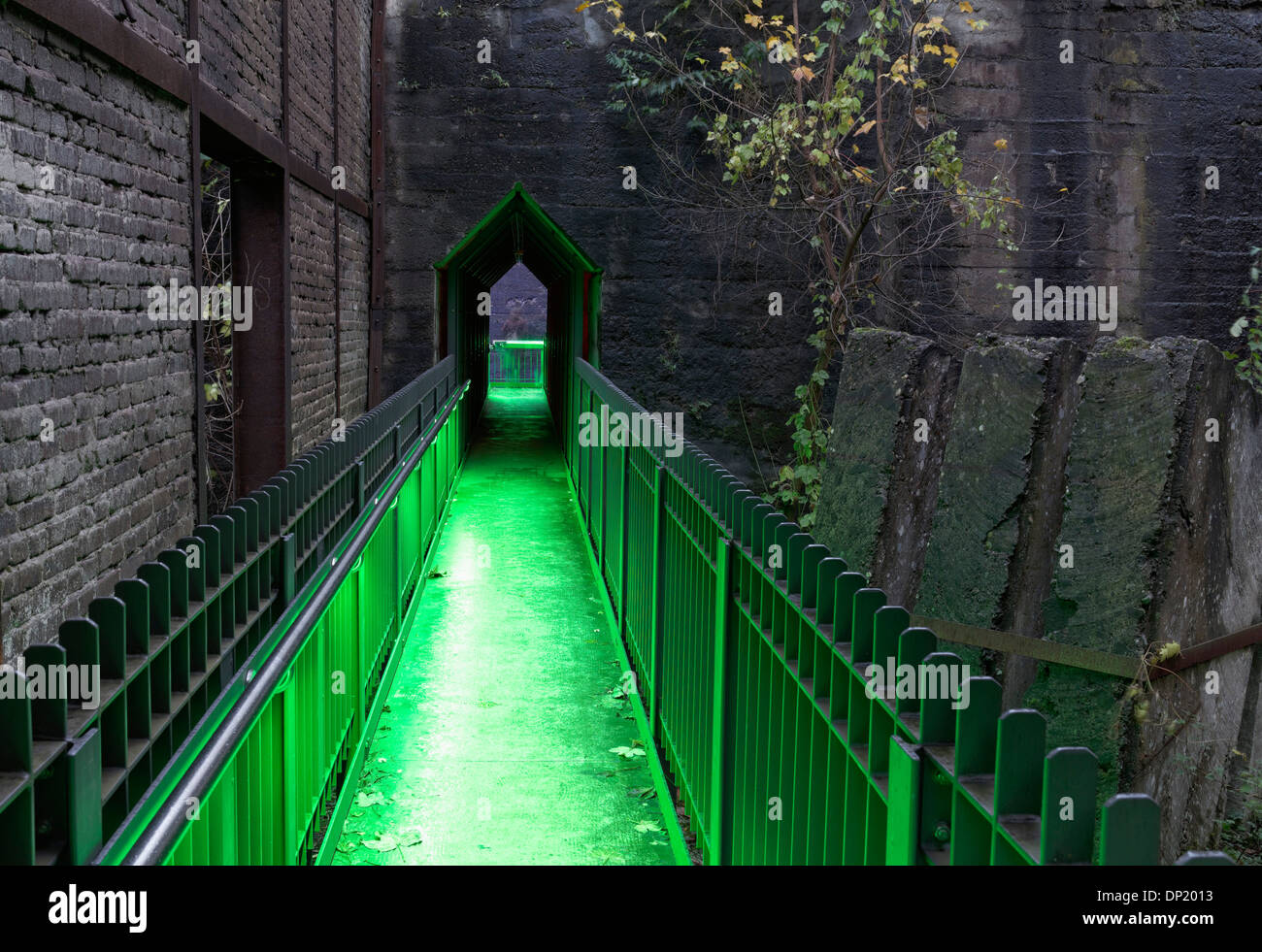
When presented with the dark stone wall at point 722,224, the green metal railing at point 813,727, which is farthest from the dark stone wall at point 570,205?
the green metal railing at point 813,727

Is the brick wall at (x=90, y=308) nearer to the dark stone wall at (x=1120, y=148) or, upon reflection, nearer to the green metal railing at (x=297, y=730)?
the green metal railing at (x=297, y=730)

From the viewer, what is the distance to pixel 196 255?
6.75 m

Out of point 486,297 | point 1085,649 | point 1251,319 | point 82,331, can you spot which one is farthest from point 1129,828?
point 486,297

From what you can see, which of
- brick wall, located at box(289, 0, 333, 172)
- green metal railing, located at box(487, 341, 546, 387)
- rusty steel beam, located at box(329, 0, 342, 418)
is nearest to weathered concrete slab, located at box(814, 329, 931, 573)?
brick wall, located at box(289, 0, 333, 172)

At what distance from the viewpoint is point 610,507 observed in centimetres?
684

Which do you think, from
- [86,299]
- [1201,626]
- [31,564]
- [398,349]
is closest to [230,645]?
[31,564]

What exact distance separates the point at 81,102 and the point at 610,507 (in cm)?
339

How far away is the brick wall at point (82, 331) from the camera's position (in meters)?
4.50

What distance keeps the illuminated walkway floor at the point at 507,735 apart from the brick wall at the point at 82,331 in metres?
1.51

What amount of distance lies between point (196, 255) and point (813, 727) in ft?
18.1

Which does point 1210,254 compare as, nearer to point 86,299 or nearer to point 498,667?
point 498,667

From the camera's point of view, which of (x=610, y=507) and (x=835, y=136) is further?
(x=835, y=136)

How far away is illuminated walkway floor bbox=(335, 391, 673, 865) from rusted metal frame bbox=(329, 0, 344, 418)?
3221 mm

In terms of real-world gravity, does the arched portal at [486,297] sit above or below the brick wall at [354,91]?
below
